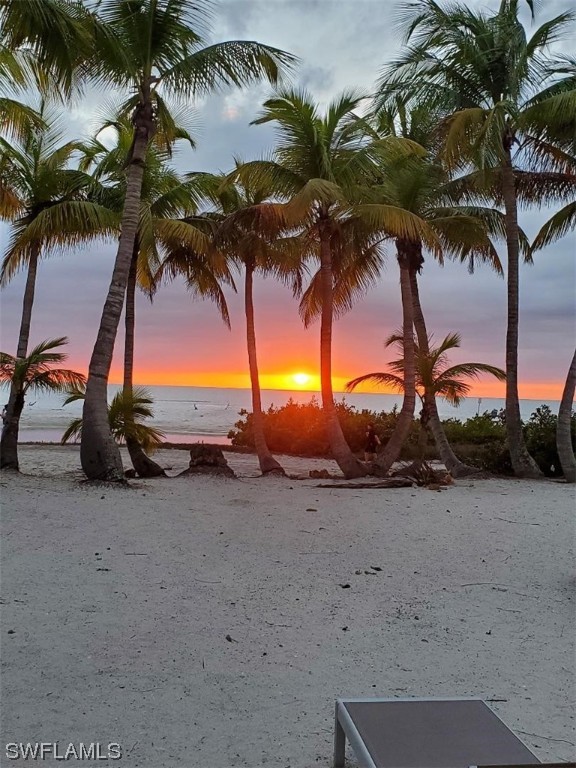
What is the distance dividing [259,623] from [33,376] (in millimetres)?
8066

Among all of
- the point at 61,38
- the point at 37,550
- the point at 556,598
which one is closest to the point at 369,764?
the point at 556,598

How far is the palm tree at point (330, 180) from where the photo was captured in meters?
11.5

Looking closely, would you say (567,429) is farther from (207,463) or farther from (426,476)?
(207,463)

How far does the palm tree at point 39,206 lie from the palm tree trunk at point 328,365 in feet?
15.1

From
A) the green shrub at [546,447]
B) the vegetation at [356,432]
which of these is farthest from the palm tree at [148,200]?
the green shrub at [546,447]

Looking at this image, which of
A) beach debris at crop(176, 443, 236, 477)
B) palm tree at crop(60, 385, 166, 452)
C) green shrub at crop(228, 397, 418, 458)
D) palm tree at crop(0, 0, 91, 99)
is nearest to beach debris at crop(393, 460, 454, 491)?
beach debris at crop(176, 443, 236, 477)

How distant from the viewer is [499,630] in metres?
4.31

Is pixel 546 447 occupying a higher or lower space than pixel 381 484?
higher

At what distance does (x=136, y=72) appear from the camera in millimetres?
10477

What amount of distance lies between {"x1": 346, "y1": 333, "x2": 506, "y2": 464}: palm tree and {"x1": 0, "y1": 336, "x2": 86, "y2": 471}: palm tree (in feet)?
20.6

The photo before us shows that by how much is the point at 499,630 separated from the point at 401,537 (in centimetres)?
281

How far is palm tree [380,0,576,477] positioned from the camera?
11602mm

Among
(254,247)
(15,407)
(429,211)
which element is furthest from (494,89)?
(15,407)

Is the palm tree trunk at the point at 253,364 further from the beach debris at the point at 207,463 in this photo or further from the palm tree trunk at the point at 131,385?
the palm tree trunk at the point at 131,385
